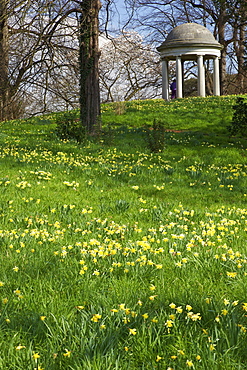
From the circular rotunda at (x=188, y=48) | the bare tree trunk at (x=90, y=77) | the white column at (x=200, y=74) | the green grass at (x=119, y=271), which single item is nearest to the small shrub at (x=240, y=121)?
the bare tree trunk at (x=90, y=77)

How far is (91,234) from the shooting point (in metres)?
4.08

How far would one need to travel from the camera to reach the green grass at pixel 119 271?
2.00m

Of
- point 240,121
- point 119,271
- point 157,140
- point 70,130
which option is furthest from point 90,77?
point 119,271

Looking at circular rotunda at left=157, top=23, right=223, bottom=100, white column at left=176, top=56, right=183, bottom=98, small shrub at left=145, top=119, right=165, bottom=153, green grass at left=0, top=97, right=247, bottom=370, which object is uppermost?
circular rotunda at left=157, top=23, right=223, bottom=100

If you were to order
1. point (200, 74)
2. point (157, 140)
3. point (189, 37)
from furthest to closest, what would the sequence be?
point (200, 74)
point (189, 37)
point (157, 140)

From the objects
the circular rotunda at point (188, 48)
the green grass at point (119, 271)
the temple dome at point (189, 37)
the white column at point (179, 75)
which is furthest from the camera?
the white column at point (179, 75)


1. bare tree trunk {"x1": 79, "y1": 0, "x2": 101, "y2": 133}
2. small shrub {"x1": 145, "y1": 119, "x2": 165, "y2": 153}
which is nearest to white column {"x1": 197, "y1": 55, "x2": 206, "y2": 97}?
bare tree trunk {"x1": 79, "y1": 0, "x2": 101, "y2": 133}

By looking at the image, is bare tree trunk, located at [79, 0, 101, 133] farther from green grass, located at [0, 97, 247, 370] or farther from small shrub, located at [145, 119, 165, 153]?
green grass, located at [0, 97, 247, 370]

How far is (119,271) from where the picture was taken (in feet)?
10.2

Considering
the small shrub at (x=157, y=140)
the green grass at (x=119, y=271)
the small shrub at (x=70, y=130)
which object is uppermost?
the small shrub at (x=70, y=130)

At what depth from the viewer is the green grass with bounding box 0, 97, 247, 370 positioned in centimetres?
200

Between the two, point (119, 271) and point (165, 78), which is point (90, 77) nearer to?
point (119, 271)

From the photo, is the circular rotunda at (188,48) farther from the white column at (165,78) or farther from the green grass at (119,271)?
the green grass at (119,271)

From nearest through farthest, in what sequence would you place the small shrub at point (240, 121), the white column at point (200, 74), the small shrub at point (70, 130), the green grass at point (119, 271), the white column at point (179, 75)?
the green grass at point (119, 271) < the small shrub at point (70, 130) < the small shrub at point (240, 121) < the white column at point (179, 75) < the white column at point (200, 74)
